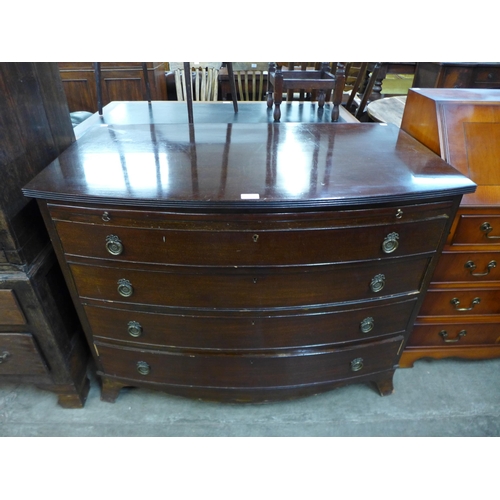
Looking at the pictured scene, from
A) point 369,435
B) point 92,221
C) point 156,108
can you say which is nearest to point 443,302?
point 369,435

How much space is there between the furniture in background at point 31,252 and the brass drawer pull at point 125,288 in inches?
11.1

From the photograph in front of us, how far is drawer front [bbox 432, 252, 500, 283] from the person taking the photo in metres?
1.33

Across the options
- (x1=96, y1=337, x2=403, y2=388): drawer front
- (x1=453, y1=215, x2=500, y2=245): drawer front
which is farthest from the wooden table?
(x1=96, y1=337, x2=403, y2=388): drawer front

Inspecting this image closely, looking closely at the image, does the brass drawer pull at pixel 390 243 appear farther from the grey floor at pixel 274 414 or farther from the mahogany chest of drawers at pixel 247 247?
the grey floor at pixel 274 414

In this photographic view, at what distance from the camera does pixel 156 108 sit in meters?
2.23

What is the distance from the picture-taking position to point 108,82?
12.2 feet

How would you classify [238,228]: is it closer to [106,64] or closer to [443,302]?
[443,302]

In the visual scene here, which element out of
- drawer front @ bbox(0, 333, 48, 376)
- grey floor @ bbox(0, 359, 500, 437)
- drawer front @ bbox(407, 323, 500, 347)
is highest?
drawer front @ bbox(0, 333, 48, 376)

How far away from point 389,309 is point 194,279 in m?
0.70

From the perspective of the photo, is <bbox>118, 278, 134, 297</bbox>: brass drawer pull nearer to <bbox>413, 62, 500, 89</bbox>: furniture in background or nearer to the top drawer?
the top drawer

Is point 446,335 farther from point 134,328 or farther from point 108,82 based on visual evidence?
point 108,82

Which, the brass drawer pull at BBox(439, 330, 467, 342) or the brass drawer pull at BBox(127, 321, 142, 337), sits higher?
the brass drawer pull at BBox(127, 321, 142, 337)

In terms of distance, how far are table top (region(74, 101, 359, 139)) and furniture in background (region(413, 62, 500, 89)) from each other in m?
1.52

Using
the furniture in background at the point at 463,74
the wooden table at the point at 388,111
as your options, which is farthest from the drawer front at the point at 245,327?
the furniture in background at the point at 463,74
